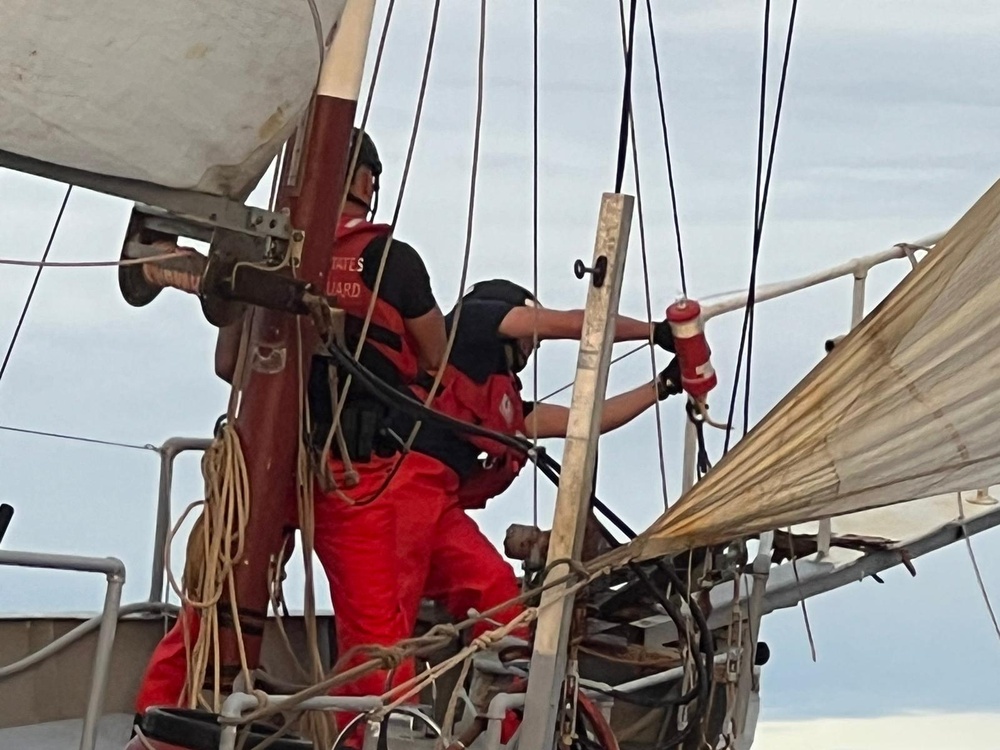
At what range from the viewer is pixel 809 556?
4.59 m

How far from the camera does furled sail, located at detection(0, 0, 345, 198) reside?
2689mm

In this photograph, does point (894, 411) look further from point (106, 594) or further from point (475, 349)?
point (475, 349)

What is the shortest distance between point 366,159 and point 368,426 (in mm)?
591

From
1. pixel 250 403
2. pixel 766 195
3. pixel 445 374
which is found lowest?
pixel 250 403

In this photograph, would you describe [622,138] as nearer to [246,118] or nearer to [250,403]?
[246,118]

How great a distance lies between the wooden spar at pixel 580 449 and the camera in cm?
295

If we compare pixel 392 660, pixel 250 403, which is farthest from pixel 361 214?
pixel 392 660

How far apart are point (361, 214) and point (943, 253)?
58.7 inches

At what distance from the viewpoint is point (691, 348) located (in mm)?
3732

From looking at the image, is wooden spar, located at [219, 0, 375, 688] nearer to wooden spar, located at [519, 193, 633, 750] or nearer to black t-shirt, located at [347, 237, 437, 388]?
black t-shirt, located at [347, 237, 437, 388]

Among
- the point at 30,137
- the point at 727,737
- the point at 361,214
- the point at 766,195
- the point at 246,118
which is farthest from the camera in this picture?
the point at 766,195

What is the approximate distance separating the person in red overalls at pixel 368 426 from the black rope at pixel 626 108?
0.61 metres

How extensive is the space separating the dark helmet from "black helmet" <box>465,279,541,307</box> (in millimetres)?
392

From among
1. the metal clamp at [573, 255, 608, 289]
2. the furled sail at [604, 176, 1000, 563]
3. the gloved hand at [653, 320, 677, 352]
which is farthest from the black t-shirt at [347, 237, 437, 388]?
the furled sail at [604, 176, 1000, 563]
